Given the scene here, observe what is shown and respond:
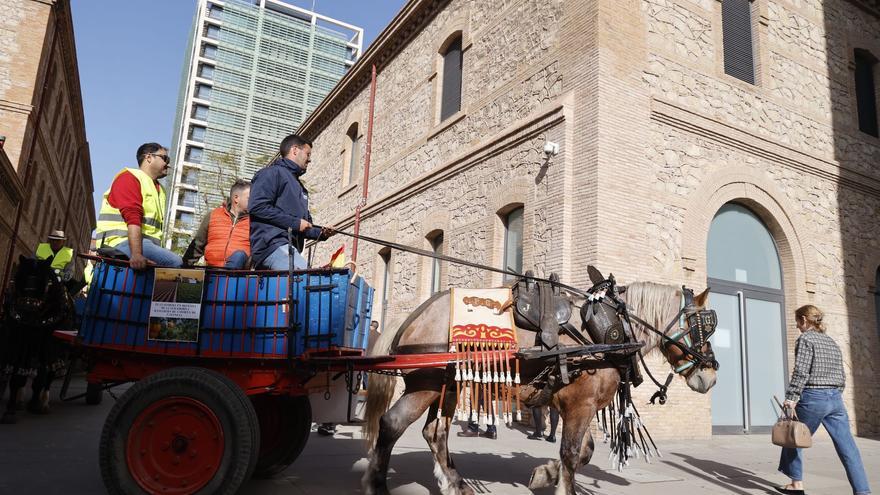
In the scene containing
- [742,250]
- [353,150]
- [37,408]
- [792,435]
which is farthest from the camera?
[353,150]

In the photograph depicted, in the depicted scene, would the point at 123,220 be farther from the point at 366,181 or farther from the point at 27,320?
the point at 366,181

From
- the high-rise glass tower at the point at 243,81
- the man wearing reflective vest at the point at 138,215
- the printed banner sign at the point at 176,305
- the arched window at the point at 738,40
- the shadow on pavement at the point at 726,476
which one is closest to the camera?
the printed banner sign at the point at 176,305

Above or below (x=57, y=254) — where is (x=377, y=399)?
below

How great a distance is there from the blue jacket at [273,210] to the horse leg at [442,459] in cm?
190

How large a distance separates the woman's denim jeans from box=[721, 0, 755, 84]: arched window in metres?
8.35

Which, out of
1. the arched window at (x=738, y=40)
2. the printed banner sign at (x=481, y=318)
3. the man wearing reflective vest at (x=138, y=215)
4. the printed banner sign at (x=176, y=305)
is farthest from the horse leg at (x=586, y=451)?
the arched window at (x=738, y=40)

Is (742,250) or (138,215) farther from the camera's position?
(742,250)

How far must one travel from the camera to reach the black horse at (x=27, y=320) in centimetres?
742

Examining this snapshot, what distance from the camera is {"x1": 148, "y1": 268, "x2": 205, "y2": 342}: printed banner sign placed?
13.0 feet

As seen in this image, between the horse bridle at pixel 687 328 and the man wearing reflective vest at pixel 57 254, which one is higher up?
the man wearing reflective vest at pixel 57 254

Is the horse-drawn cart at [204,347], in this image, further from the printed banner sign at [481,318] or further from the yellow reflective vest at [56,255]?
the yellow reflective vest at [56,255]

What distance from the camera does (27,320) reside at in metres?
7.45

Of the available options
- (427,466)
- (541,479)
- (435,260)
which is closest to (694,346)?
(541,479)

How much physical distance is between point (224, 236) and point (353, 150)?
1615 centimetres
